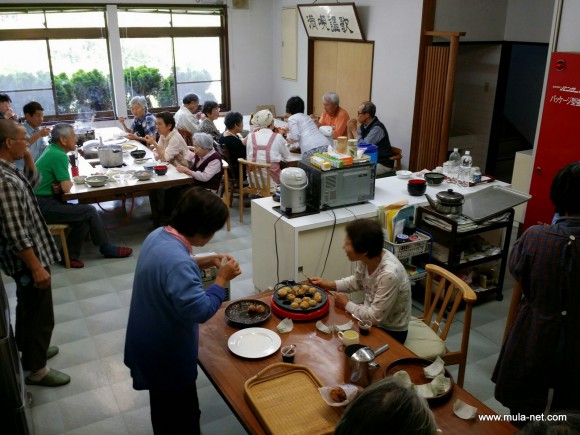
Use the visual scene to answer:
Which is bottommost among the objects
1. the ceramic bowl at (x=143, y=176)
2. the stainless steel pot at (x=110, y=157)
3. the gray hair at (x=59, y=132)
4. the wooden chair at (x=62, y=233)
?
the wooden chair at (x=62, y=233)

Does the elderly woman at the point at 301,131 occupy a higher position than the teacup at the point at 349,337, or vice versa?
the elderly woman at the point at 301,131

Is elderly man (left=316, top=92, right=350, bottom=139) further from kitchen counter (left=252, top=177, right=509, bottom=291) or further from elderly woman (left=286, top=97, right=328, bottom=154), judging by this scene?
kitchen counter (left=252, top=177, right=509, bottom=291)

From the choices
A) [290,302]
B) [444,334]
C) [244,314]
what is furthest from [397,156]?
[244,314]

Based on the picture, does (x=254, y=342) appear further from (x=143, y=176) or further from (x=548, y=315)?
(x=143, y=176)

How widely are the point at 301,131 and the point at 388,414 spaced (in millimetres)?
4957

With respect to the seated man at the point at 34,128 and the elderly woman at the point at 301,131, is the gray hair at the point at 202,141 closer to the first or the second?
the elderly woman at the point at 301,131

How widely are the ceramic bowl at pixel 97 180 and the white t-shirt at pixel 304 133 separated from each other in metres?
2.17

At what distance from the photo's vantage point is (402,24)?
599 centimetres

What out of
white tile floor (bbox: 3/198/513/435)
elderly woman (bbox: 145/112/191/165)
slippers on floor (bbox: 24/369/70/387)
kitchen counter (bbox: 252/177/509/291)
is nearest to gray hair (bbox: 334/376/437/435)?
white tile floor (bbox: 3/198/513/435)

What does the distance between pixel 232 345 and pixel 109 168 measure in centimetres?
356

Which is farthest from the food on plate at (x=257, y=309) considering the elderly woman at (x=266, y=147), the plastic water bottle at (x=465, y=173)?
the elderly woman at (x=266, y=147)

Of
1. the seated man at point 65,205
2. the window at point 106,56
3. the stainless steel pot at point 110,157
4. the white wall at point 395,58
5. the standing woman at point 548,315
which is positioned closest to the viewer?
the standing woman at point 548,315

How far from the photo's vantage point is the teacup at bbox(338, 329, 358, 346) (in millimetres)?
2248

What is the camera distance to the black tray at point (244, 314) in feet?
7.93
